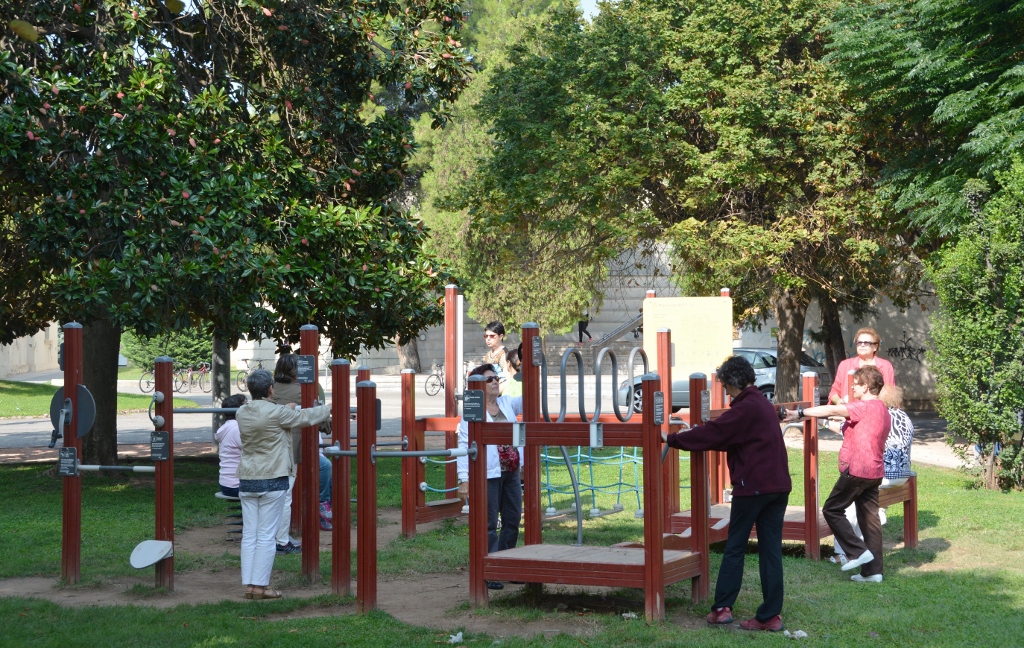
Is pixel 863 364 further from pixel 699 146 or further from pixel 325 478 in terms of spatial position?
pixel 699 146

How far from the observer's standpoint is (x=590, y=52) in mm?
17844

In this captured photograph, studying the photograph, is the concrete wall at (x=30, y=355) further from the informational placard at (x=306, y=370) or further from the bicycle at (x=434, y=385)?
the informational placard at (x=306, y=370)

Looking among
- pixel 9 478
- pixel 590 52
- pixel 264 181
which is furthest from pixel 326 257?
pixel 590 52

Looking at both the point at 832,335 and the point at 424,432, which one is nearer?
the point at 424,432

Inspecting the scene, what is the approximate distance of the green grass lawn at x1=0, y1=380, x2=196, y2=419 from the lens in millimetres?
25877

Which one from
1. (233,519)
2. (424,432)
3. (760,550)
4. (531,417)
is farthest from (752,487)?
(233,519)

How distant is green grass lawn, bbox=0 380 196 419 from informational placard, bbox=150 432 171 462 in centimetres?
1843

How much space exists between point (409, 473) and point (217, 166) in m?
3.92

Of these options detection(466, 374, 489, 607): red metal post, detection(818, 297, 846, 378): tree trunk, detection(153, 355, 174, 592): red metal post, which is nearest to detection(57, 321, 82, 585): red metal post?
detection(153, 355, 174, 592): red metal post

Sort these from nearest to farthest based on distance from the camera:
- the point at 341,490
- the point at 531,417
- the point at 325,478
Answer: the point at 531,417
the point at 341,490
the point at 325,478

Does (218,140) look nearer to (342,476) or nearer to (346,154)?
(346,154)

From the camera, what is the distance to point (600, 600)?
23.2 ft

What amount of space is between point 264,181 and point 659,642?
7.08m

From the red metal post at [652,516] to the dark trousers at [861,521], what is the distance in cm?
194
